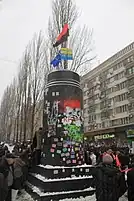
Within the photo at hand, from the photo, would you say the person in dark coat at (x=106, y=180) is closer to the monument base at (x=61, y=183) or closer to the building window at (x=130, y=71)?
the monument base at (x=61, y=183)

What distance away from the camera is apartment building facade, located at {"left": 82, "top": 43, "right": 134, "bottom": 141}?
126 feet

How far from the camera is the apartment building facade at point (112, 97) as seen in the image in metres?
38.3

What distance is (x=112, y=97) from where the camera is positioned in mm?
43031

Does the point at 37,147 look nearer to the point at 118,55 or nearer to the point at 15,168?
the point at 15,168

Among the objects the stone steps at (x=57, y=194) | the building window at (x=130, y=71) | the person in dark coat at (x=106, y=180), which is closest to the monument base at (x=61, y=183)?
the stone steps at (x=57, y=194)

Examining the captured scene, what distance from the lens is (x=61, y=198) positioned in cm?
598

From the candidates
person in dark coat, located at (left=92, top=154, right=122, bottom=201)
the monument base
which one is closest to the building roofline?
the monument base

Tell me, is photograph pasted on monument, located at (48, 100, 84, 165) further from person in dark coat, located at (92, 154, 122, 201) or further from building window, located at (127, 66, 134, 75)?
building window, located at (127, 66, 134, 75)

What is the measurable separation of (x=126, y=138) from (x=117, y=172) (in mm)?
34583

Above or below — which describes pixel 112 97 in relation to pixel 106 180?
above

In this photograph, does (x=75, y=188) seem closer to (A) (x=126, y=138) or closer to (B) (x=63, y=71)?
(B) (x=63, y=71)

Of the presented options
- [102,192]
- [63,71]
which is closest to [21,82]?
[63,71]

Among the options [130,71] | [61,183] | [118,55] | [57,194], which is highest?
[118,55]

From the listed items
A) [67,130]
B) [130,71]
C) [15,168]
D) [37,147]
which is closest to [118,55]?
[130,71]
